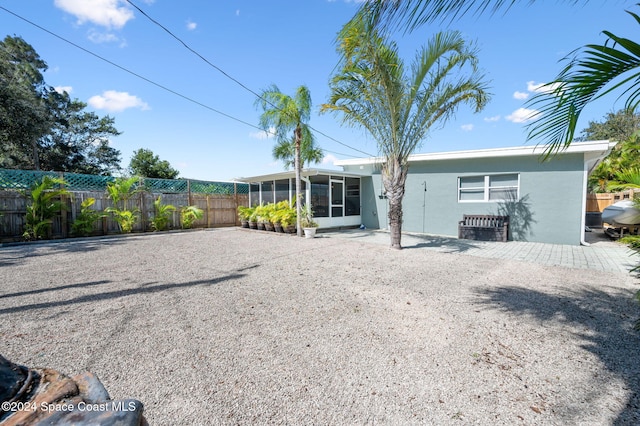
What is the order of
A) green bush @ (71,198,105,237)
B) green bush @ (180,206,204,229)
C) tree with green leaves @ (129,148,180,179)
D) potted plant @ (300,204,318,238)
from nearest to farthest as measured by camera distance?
green bush @ (71,198,105,237)
potted plant @ (300,204,318,238)
green bush @ (180,206,204,229)
tree with green leaves @ (129,148,180,179)

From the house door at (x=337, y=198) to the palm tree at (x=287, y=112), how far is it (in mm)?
2475

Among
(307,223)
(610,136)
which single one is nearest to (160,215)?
(307,223)

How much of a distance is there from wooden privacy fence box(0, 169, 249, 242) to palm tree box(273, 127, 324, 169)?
3.84 meters

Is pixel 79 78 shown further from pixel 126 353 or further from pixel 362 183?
pixel 362 183

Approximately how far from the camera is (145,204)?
37.8 feet

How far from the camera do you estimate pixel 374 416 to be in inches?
71.8

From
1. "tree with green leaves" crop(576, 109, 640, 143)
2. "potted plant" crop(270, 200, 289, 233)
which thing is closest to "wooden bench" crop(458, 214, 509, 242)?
"potted plant" crop(270, 200, 289, 233)

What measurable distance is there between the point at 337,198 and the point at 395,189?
15.9ft

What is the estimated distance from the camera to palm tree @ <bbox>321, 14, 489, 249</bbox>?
21.7 ft

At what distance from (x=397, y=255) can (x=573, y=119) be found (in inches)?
218

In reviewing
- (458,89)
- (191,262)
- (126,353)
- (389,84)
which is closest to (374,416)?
(126,353)

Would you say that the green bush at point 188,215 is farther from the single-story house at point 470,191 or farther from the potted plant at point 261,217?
the single-story house at point 470,191

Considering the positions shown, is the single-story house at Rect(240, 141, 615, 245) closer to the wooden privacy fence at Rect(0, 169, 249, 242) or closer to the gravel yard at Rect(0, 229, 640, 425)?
the wooden privacy fence at Rect(0, 169, 249, 242)

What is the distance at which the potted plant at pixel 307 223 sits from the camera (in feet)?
32.7
